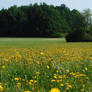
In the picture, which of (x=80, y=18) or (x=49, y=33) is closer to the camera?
(x=80, y=18)

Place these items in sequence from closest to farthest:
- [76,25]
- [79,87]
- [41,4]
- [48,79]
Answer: [79,87]
[48,79]
[76,25]
[41,4]

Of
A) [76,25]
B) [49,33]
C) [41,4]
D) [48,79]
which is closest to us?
[48,79]

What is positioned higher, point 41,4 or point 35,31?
point 41,4

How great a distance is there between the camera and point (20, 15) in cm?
8238

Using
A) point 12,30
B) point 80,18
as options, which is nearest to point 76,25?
point 80,18

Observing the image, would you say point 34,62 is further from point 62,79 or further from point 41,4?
point 41,4

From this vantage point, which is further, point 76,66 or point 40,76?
point 76,66

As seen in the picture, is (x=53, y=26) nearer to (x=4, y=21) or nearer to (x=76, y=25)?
(x=4, y=21)

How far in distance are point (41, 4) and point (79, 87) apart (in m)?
89.4

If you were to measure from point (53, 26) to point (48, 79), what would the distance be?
76.2 m

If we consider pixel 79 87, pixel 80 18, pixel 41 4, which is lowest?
pixel 79 87

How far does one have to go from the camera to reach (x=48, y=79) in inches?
150

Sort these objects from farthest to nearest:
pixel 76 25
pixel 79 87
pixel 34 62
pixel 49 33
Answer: pixel 49 33 → pixel 76 25 → pixel 34 62 → pixel 79 87

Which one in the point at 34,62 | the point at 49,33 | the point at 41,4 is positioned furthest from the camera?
the point at 41,4
